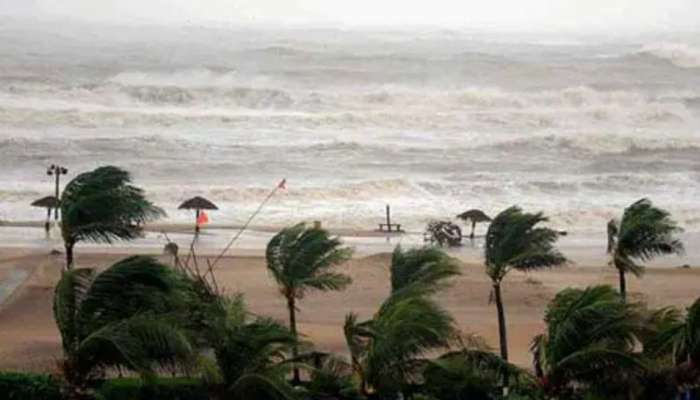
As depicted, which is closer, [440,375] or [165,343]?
[165,343]

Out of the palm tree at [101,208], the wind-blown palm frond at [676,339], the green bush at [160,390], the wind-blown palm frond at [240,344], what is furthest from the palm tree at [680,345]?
the palm tree at [101,208]

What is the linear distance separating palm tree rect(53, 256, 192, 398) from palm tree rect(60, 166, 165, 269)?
2.16 m

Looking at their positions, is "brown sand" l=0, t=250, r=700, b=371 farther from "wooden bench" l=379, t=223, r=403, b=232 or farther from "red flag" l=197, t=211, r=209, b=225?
"wooden bench" l=379, t=223, r=403, b=232

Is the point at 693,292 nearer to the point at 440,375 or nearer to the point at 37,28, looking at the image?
the point at 440,375

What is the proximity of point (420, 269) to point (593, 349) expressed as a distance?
2256 mm

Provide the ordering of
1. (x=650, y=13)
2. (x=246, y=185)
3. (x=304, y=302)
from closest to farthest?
(x=304, y=302)
(x=246, y=185)
(x=650, y=13)

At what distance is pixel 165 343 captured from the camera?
29.0ft

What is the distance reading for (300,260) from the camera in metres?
11.5

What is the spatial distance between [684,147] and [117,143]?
51.2ft

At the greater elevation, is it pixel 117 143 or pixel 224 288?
pixel 117 143

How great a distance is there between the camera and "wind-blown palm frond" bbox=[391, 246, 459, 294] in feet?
36.4

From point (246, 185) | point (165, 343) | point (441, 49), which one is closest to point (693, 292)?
point (165, 343)

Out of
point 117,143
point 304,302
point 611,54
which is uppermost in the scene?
point 611,54

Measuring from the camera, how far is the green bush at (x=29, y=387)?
10516 mm
